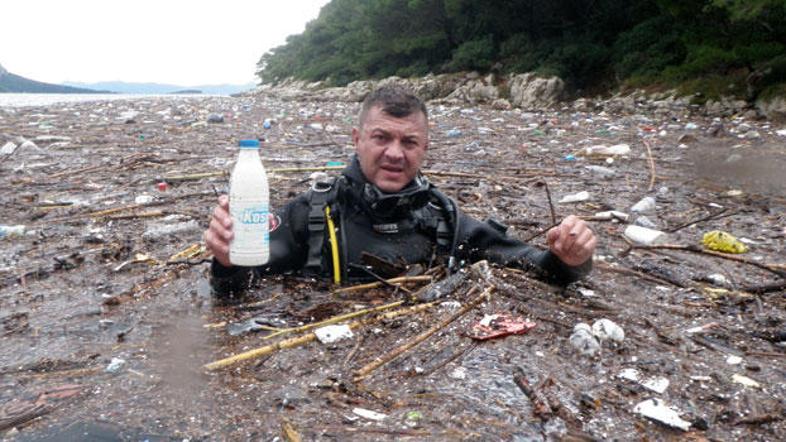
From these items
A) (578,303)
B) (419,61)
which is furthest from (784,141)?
(419,61)

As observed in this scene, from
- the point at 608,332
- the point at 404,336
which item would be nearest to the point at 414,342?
the point at 404,336

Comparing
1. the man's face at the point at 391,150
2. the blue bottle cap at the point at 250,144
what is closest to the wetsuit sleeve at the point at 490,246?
the man's face at the point at 391,150

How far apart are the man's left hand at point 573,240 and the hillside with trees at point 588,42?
35.0 feet

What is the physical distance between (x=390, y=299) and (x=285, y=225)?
741 mm

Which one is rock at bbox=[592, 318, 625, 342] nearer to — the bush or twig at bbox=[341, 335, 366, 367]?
twig at bbox=[341, 335, 366, 367]

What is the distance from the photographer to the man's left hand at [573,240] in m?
2.79

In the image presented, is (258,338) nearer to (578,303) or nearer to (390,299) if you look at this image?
(390,299)

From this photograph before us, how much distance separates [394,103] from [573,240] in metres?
1.22

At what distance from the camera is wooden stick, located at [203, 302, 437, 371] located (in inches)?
90.0

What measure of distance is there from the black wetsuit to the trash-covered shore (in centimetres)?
13

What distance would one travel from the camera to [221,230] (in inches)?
100

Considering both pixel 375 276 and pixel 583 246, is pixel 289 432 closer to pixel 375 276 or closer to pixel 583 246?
pixel 375 276

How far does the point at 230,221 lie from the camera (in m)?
2.53

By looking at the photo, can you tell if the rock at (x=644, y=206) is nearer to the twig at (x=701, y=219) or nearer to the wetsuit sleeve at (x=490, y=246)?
the twig at (x=701, y=219)
